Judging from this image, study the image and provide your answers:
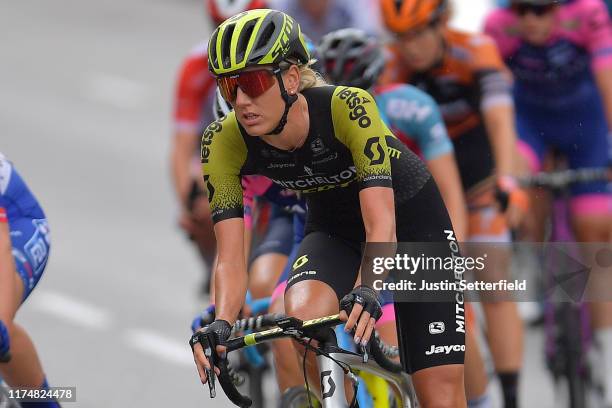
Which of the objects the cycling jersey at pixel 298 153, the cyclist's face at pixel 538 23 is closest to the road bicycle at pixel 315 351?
the cycling jersey at pixel 298 153

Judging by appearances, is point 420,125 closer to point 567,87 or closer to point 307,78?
point 307,78

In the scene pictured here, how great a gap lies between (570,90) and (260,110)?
4123 millimetres

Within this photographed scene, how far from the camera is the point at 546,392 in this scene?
9.72 meters

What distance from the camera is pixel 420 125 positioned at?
7602 mm

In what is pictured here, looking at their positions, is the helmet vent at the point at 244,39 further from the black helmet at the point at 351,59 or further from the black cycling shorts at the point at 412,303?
the black helmet at the point at 351,59

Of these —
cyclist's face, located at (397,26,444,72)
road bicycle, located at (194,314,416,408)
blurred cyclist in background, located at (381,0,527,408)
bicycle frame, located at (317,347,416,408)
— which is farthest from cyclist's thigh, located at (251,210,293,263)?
bicycle frame, located at (317,347,416,408)

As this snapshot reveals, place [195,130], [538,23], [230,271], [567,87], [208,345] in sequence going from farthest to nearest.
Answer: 1. [195,130]
2. [567,87]
3. [538,23]
4. [230,271]
5. [208,345]

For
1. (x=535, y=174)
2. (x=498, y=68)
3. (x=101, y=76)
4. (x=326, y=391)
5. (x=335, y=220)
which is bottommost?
(x=326, y=391)

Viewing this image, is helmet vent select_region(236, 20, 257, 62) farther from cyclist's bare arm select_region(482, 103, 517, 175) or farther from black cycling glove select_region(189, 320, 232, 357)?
cyclist's bare arm select_region(482, 103, 517, 175)

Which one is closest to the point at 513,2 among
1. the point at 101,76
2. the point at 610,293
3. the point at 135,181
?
the point at 610,293

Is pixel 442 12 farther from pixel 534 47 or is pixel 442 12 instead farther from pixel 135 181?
pixel 135 181

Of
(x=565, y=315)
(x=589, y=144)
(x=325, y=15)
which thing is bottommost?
(x=565, y=315)

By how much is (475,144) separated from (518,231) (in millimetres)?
823

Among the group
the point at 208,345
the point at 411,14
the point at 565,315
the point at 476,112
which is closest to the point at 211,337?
the point at 208,345
